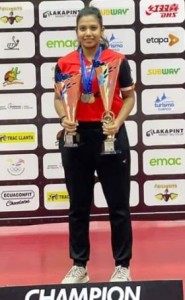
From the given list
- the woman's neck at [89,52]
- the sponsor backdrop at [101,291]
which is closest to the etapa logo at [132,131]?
the woman's neck at [89,52]

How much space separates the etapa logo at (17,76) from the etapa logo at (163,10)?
2.51 ft

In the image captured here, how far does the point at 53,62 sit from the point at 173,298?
2235 mm

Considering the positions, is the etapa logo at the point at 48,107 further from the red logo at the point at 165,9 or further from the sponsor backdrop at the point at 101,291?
the sponsor backdrop at the point at 101,291

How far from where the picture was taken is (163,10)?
13.3 feet

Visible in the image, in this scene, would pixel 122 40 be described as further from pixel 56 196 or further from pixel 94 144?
pixel 94 144

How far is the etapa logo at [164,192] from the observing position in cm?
423

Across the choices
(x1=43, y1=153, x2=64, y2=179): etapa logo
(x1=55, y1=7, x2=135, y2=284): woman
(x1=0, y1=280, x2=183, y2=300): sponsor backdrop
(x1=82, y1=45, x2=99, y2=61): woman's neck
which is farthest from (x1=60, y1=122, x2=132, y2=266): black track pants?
(x1=43, y1=153, x2=64, y2=179): etapa logo

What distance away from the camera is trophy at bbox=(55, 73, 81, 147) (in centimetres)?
283

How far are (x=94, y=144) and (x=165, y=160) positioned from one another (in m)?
1.37

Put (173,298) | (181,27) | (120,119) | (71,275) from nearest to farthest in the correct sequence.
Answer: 1. (173,298)
2. (120,119)
3. (71,275)
4. (181,27)

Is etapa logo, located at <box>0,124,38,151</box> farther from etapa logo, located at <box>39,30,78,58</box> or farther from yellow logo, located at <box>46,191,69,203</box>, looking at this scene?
etapa logo, located at <box>39,30,78,58</box>

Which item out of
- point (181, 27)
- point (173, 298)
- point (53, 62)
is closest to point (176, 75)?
point (181, 27)

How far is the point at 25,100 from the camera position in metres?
4.11

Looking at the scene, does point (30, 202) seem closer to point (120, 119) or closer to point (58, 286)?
point (120, 119)
